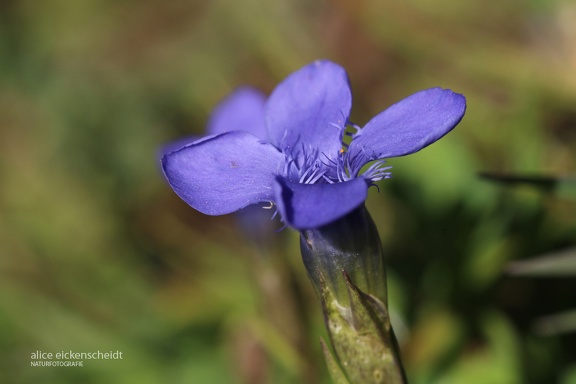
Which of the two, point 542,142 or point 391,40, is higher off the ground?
point 391,40

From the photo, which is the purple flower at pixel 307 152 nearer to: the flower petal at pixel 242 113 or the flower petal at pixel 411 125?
the flower petal at pixel 411 125

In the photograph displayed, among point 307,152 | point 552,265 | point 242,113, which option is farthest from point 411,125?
point 242,113

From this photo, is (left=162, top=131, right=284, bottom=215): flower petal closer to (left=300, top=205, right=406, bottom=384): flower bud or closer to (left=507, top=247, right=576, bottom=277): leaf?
(left=300, top=205, right=406, bottom=384): flower bud

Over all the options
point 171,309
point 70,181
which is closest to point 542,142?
point 171,309

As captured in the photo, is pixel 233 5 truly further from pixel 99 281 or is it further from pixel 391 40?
pixel 99 281

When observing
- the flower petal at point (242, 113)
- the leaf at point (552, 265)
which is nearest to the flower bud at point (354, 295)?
the leaf at point (552, 265)
